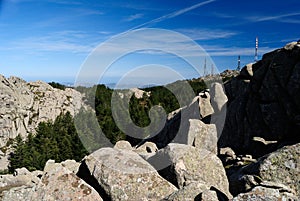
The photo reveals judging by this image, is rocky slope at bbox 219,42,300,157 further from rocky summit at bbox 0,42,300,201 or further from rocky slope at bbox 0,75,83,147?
rocky slope at bbox 0,75,83,147

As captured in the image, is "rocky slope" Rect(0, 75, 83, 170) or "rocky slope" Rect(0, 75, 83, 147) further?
"rocky slope" Rect(0, 75, 83, 147)

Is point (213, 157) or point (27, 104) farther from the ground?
point (213, 157)

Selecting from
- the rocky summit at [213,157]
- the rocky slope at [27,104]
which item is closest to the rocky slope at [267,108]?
the rocky summit at [213,157]

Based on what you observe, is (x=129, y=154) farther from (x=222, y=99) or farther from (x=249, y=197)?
(x=222, y=99)

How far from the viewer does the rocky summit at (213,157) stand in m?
14.4

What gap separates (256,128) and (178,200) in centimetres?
2752

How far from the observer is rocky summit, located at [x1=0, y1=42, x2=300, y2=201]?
14.4 metres

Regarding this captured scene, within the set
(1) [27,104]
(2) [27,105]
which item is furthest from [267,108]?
(1) [27,104]

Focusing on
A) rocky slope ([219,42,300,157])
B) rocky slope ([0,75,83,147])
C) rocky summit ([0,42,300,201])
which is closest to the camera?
rocky summit ([0,42,300,201])

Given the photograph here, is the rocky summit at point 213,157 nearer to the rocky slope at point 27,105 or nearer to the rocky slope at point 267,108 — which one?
the rocky slope at point 267,108

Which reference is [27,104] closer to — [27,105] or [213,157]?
[27,105]

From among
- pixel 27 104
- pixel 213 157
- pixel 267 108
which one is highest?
pixel 267 108

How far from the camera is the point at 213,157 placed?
58.7 ft

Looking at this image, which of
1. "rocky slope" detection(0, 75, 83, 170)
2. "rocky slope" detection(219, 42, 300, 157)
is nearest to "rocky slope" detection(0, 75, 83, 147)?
"rocky slope" detection(0, 75, 83, 170)
